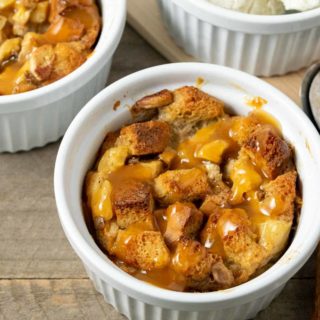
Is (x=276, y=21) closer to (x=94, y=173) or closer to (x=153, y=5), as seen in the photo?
(x=153, y=5)

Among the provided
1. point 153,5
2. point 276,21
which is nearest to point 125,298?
point 276,21

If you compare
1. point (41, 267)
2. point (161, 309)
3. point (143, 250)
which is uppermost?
point (143, 250)

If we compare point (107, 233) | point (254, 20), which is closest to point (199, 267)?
point (107, 233)

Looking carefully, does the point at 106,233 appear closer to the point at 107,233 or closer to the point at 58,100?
the point at 107,233

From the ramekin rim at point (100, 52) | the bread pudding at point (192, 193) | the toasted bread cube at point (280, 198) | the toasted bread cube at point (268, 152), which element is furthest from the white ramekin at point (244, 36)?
the toasted bread cube at point (280, 198)

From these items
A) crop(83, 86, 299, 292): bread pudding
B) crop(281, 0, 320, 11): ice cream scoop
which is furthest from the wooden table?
crop(281, 0, 320, 11): ice cream scoop

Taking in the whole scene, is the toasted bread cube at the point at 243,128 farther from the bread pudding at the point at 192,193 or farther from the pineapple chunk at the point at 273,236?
the pineapple chunk at the point at 273,236
